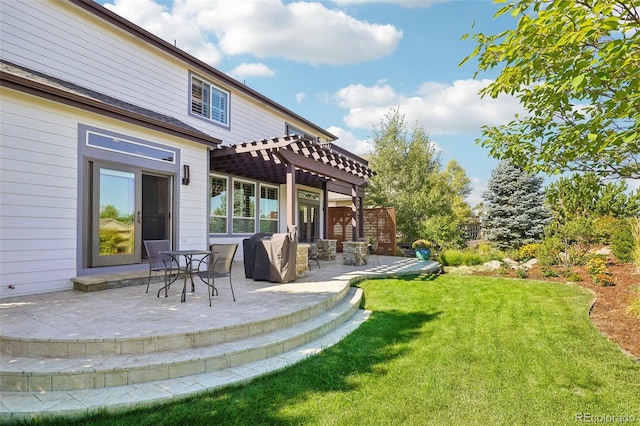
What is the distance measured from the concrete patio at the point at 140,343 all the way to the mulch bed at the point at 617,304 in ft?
11.7

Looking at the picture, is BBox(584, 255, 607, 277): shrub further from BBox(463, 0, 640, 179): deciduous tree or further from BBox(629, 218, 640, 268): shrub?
BBox(463, 0, 640, 179): deciduous tree

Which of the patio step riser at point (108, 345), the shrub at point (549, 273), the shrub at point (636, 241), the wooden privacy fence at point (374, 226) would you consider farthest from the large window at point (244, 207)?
the shrub at point (636, 241)

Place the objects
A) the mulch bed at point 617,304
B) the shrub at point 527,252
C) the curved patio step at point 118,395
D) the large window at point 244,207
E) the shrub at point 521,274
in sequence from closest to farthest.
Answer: the curved patio step at point 118,395, the mulch bed at point 617,304, the shrub at point 521,274, the large window at point 244,207, the shrub at point 527,252

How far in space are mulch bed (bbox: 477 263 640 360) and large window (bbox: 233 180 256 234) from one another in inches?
305

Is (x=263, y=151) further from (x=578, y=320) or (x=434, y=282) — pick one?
(x=578, y=320)

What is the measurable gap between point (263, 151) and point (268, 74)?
521 centimetres

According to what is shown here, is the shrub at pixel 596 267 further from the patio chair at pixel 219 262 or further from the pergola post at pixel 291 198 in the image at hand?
the patio chair at pixel 219 262

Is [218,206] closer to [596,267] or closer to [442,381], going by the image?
[442,381]

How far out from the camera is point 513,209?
14.2 metres

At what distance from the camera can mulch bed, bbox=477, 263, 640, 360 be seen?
4.40 m

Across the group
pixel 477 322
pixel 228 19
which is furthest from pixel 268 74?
pixel 477 322

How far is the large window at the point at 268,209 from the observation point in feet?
38.4

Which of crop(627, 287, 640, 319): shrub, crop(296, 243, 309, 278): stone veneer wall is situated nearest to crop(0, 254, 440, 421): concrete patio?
crop(296, 243, 309, 278): stone veneer wall

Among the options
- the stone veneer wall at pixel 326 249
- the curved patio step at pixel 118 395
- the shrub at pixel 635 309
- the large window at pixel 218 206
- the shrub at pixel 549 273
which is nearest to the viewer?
the curved patio step at pixel 118 395
